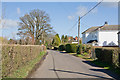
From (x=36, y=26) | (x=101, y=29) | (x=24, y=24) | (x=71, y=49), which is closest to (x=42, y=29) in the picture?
(x=36, y=26)

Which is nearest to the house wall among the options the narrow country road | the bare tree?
the bare tree

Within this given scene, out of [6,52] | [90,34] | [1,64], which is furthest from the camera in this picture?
[90,34]

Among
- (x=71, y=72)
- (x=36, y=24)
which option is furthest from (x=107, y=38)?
(x=71, y=72)

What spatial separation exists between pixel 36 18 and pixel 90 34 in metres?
22.7

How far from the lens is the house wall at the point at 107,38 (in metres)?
51.8

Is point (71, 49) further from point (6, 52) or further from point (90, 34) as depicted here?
point (6, 52)

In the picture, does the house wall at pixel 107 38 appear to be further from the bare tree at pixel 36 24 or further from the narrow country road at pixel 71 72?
the narrow country road at pixel 71 72

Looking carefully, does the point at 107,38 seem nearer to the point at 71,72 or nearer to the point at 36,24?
the point at 36,24

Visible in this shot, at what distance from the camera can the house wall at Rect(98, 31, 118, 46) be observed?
2039 inches

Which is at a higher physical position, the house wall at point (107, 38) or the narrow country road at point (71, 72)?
the house wall at point (107, 38)

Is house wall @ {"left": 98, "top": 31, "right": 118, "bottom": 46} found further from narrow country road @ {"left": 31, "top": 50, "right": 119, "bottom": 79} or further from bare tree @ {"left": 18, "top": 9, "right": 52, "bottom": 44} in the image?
narrow country road @ {"left": 31, "top": 50, "right": 119, "bottom": 79}

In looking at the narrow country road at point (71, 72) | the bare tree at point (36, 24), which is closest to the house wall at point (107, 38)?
the bare tree at point (36, 24)

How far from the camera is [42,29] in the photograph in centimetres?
4875

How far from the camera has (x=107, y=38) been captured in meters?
52.2
